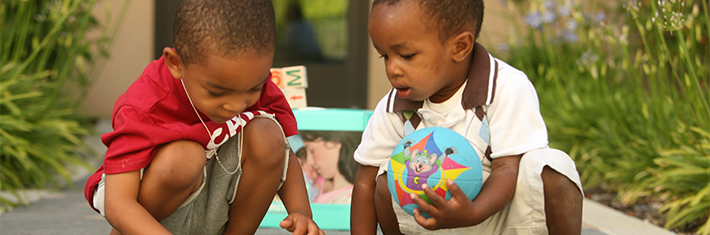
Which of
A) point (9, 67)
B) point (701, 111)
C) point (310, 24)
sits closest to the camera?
point (701, 111)

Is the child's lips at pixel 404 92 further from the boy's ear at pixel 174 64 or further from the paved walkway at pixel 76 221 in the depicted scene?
the paved walkway at pixel 76 221

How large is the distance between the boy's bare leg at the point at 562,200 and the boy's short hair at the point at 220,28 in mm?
909

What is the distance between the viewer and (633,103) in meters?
3.82

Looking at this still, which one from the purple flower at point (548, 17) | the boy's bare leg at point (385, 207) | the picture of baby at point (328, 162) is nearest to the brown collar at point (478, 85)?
the boy's bare leg at point (385, 207)

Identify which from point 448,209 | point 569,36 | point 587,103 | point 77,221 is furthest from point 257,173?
point 569,36

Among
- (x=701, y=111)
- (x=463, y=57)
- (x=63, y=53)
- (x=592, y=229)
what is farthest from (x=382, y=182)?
(x=63, y=53)

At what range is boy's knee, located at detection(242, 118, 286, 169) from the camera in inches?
72.1

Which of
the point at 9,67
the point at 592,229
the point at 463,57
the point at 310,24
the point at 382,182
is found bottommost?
the point at 310,24

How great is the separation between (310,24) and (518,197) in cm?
527

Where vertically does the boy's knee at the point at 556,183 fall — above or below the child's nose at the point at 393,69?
below

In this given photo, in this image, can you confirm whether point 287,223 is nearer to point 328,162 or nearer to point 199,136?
point 199,136

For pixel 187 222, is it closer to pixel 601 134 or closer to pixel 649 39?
pixel 601 134

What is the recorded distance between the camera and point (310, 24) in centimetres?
683

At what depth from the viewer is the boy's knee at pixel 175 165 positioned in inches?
64.9
